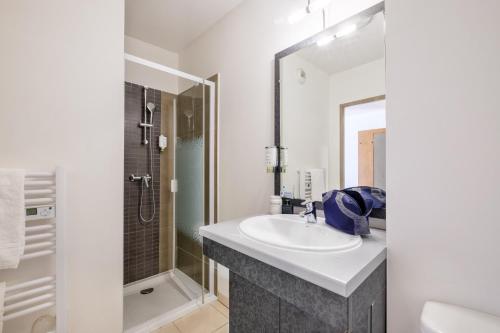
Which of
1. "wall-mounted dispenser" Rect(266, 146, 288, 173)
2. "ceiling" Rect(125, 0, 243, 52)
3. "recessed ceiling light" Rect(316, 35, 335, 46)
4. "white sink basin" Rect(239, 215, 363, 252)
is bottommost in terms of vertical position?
"white sink basin" Rect(239, 215, 363, 252)

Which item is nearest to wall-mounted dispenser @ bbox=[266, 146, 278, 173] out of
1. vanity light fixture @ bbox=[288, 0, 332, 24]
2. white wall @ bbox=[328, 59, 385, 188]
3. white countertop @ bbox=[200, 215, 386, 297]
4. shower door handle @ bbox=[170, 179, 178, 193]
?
white wall @ bbox=[328, 59, 385, 188]

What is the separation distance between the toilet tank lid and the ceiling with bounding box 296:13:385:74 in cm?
106

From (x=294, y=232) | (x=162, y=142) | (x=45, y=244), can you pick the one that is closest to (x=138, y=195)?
(x=162, y=142)

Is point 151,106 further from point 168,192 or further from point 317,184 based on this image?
point 317,184

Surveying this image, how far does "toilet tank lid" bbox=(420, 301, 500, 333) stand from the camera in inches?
23.5

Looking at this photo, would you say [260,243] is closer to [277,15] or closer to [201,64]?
[277,15]

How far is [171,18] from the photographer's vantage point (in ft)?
6.37

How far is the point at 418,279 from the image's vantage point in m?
0.77

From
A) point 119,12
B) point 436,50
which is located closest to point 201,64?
point 119,12

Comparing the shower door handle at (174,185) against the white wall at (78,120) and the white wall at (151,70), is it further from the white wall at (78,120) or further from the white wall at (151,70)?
the white wall at (151,70)

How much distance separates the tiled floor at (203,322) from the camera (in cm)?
157

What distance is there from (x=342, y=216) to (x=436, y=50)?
682 millimetres

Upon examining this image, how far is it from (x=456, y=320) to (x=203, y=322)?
1.56 m

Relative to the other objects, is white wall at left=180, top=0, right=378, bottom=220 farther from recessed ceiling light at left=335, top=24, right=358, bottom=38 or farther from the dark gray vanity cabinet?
the dark gray vanity cabinet
